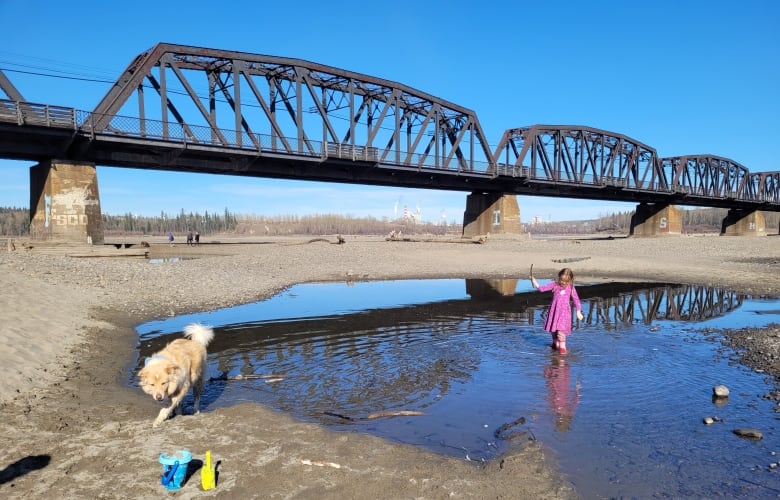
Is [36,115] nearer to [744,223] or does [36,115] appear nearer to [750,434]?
[750,434]

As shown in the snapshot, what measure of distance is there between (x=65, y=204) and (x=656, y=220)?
82.4m

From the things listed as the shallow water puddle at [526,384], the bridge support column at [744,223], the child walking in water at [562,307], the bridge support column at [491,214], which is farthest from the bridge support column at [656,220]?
the child walking in water at [562,307]

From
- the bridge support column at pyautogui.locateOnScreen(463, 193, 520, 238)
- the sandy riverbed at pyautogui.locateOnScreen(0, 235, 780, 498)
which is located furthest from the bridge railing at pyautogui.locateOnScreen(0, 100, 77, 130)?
the bridge support column at pyautogui.locateOnScreen(463, 193, 520, 238)

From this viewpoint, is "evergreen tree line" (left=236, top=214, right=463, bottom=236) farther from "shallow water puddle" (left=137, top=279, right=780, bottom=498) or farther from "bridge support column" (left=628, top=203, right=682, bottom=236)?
→ "shallow water puddle" (left=137, top=279, right=780, bottom=498)

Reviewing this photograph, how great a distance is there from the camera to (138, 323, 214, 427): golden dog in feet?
18.6

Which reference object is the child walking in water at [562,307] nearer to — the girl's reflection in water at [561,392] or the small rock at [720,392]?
the girl's reflection in water at [561,392]

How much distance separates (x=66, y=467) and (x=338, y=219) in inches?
7012

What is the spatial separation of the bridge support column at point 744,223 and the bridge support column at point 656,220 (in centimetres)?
3316

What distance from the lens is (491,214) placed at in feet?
186

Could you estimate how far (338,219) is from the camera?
181 m

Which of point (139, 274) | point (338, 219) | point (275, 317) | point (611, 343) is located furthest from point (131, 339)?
point (338, 219)

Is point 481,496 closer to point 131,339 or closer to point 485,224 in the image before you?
point 131,339

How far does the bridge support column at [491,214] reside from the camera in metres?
54.9

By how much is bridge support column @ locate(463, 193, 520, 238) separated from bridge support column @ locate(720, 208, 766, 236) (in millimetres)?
71878
